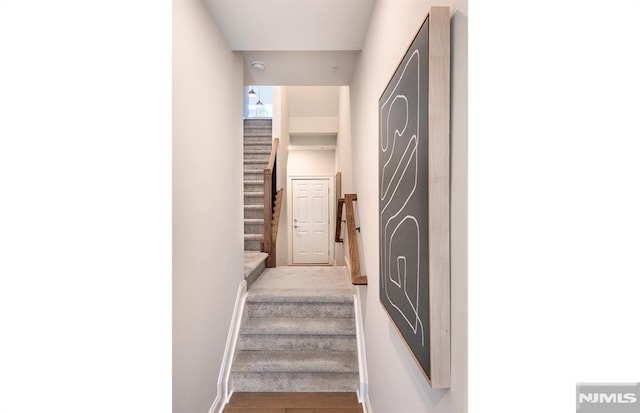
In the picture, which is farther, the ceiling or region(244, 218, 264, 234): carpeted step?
region(244, 218, 264, 234): carpeted step

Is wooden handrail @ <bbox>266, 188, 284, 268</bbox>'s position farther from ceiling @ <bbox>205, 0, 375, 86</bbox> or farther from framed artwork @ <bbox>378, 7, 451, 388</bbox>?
framed artwork @ <bbox>378, 7, 451, 388</bbox>

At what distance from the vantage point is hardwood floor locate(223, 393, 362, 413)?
220cm

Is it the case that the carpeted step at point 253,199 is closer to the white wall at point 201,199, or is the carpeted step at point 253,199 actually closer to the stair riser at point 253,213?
the stair riser at point 253,213

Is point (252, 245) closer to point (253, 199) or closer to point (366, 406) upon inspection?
point (253, 199)

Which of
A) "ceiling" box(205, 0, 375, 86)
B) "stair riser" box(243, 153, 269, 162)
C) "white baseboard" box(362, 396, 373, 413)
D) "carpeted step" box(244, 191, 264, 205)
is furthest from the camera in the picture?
"stair riser" box(243, 153, 269, 162)

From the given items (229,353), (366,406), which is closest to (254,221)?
(229,353)

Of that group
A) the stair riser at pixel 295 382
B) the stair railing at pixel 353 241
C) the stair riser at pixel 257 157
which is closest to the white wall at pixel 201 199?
the stair riser at pixel 295 382

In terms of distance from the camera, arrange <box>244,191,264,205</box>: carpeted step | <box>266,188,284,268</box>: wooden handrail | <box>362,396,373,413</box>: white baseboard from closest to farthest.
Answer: <box>362,396,373,413</box>: white baseboard
<box>266,188,284,268</box>: wooden handrail
<box>244,191,264,205</box>: carpeted step

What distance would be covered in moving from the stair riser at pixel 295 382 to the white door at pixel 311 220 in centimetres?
445

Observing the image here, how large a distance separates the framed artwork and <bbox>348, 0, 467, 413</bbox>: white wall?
0.07 ft

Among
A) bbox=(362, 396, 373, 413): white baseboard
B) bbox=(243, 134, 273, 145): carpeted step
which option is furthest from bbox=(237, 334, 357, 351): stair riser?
bbox=(243, 134, 273, 145): carpeted step

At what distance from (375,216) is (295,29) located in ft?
4.22
